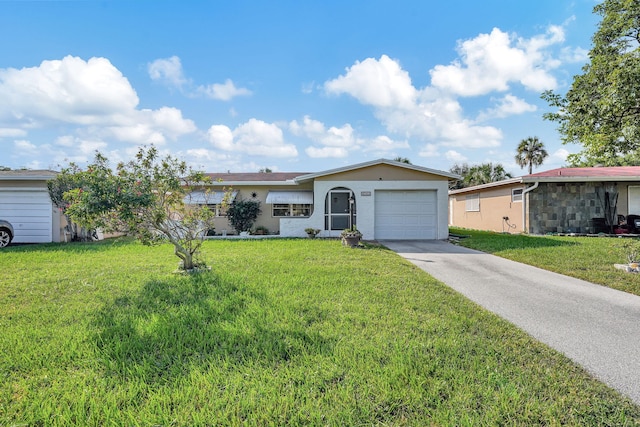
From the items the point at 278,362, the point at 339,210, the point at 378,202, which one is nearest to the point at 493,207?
the point at 378,202

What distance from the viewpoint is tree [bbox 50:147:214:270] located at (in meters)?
6.83

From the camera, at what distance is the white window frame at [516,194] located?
18.8 meters

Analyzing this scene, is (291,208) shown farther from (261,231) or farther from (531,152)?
(531,152)

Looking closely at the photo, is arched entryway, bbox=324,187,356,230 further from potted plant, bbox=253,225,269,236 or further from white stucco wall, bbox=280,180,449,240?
potted plant, bbox=253,225,269,236

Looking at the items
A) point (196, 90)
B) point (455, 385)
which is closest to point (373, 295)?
point (455, 385)

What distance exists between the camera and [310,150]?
24031 mm

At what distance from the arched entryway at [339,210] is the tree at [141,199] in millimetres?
9026

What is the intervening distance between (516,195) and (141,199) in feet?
68.3

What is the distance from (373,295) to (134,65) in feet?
49.1

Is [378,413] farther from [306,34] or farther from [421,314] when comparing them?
[306,34]

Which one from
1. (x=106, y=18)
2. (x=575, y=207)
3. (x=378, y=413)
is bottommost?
(x=378, y=413)

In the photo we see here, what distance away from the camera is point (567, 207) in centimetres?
1808

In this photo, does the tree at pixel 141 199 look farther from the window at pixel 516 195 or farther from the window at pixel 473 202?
the window at pixel 473 202

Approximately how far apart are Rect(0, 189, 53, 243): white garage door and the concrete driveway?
18576mm
